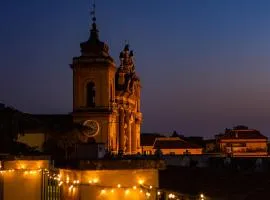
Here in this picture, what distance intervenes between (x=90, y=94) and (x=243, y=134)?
24775 mm

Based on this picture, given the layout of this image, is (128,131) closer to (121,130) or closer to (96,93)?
(121,130)

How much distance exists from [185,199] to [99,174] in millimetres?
1347

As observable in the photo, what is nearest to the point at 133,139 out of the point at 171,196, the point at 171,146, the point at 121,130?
the point at 121,130

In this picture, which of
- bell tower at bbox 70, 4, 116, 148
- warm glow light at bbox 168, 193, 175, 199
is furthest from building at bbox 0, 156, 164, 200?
bell tower at bbox 70, 4, 116, 148

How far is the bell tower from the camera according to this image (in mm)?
39719

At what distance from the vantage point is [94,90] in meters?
40.7

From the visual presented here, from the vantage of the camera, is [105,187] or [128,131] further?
[128,131]

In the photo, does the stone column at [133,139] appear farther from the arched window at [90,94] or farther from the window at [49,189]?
the window at [49,189]

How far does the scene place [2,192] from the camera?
1052cm

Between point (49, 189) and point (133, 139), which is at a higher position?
point (133, 139)

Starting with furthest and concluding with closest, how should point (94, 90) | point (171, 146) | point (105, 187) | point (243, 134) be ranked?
point (243, 134) < point (171, 146) < point (94, 90) < point (105, 187)

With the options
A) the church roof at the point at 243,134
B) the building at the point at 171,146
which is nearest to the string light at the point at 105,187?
the building at the point at 171,146

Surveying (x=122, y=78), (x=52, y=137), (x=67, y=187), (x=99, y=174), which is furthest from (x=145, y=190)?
(x=122, y=78)

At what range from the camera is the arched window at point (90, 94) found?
132 ft
